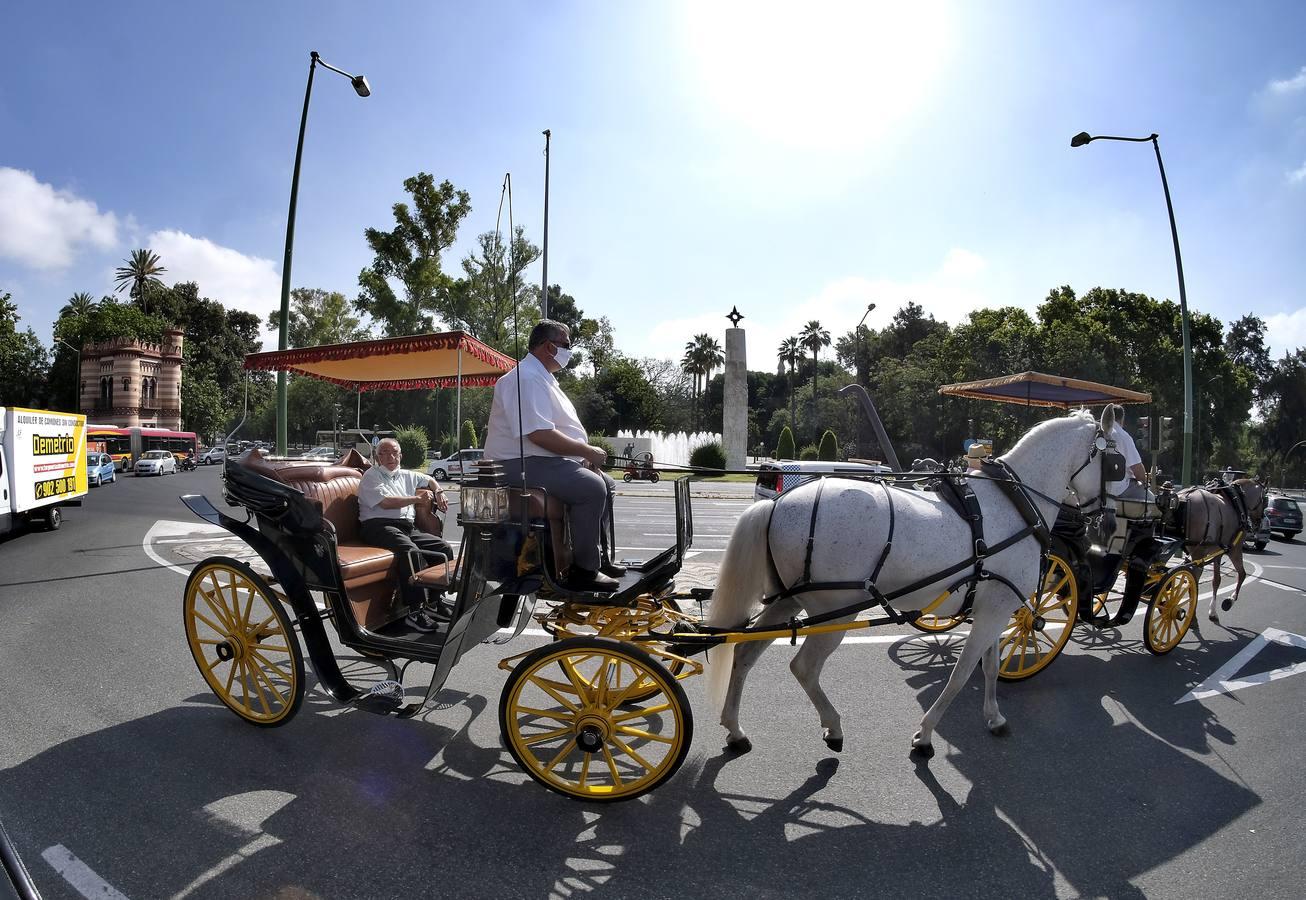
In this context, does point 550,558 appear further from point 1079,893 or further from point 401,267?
point 401,267

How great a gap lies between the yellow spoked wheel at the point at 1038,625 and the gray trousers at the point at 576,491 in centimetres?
312

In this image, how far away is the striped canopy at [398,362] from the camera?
201 inches

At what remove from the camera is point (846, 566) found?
367cm

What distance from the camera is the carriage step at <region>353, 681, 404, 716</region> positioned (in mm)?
3639

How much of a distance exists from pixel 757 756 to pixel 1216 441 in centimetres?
4768

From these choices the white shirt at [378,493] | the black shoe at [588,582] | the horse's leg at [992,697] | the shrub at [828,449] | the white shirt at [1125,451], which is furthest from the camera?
the shrub at [828,449]

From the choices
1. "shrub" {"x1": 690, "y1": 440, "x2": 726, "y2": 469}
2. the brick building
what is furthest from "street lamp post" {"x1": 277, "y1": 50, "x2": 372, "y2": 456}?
the brick building

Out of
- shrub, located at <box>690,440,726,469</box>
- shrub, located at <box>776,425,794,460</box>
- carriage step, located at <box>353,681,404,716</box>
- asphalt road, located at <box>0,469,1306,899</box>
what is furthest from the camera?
shrub, located at <box>776,425,794,460</box>

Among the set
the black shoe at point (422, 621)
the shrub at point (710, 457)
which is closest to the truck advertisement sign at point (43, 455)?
the black shoe at point (422, 621)

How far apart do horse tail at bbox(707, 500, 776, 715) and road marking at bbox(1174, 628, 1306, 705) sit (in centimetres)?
334

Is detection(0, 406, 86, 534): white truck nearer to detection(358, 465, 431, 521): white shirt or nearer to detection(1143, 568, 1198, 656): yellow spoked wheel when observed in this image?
detection(358, 465, 431, 521): white shirt

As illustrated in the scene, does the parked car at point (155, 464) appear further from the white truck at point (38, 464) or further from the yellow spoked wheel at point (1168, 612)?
the yellow spoked wheel at point (1168, 612)

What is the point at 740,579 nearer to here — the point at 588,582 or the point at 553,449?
the point at 588,582

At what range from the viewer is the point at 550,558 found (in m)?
3.76
